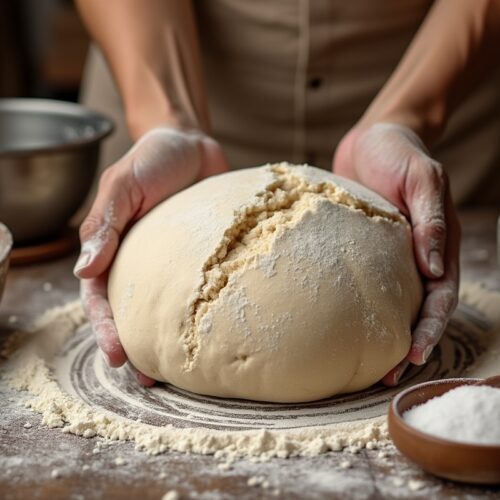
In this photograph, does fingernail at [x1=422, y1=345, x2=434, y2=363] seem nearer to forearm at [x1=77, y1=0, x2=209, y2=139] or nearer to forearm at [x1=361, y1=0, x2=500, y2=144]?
forearm at [x1=361, y1=0, x2=500, y2=144]

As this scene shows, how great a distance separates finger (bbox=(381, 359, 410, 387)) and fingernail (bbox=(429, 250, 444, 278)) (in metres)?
0.20

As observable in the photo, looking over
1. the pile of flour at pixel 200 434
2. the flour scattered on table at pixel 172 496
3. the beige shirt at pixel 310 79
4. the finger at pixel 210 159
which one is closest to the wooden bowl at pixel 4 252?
the pile of flour at pixel 200 434

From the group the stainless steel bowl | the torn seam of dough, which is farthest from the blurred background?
the torn seam of dough

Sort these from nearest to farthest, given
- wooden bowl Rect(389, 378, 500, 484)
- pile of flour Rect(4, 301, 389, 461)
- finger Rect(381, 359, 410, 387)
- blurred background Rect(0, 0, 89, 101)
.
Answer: wooden bowl Rect(389, 378, 500, 484), pile of flour Rect(4, 301, 389, 461), finger Rect(381, 359, 410, 387), blurred background Rect(0, 0, 89, 101)

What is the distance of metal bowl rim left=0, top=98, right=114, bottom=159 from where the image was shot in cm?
234

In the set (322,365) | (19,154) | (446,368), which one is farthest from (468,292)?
(19,154)

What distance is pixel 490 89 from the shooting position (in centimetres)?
268

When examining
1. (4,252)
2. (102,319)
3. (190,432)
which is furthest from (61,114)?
(190,432)

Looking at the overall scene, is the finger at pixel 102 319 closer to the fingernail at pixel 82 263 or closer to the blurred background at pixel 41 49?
the fingernail at pixel 82 263

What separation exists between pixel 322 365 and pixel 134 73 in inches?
43.9

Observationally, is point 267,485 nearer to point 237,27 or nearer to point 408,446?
point 408,446

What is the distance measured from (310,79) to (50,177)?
0.81 meters

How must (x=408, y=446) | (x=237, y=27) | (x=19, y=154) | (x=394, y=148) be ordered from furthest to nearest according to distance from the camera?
1. (x=237, y=27)
2. (x=19, y=154)
3. (x=394, y=148)
4. (x=408, y=446)

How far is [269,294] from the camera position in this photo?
153 centimetres
